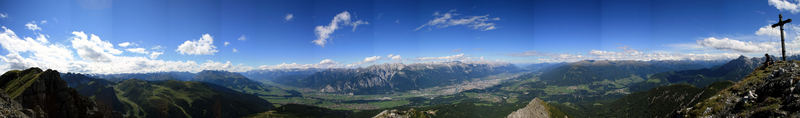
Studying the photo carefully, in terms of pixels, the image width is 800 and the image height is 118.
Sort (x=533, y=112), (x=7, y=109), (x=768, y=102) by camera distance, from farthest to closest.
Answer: (x=533, y=112), (x=7, y=109), (x=768, y=102)

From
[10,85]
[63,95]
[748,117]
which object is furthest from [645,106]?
[10,85]

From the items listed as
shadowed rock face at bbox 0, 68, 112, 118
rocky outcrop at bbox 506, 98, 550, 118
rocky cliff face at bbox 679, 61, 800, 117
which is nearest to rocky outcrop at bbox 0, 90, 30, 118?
shadowed rock face at bbox 0, 68, 112, 118

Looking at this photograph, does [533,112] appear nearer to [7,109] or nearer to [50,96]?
[7,109]

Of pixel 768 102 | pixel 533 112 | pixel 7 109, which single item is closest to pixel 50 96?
pixel 7 109

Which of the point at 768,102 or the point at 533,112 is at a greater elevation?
the point at 768,102

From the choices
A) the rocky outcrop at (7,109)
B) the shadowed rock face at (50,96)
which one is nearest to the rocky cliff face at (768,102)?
the rocky outcrop at (7,109)

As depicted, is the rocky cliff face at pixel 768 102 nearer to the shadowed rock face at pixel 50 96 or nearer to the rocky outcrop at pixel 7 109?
the rocky outcrop at pixel 7 109

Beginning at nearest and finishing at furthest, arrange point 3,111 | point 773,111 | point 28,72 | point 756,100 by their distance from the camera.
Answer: point 773,111 < point 756,100 < point 3,111 < point 28,72

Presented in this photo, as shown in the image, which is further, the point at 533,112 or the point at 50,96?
the point at 533,112

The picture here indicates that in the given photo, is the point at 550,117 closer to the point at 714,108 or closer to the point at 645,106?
the point at 645,106
